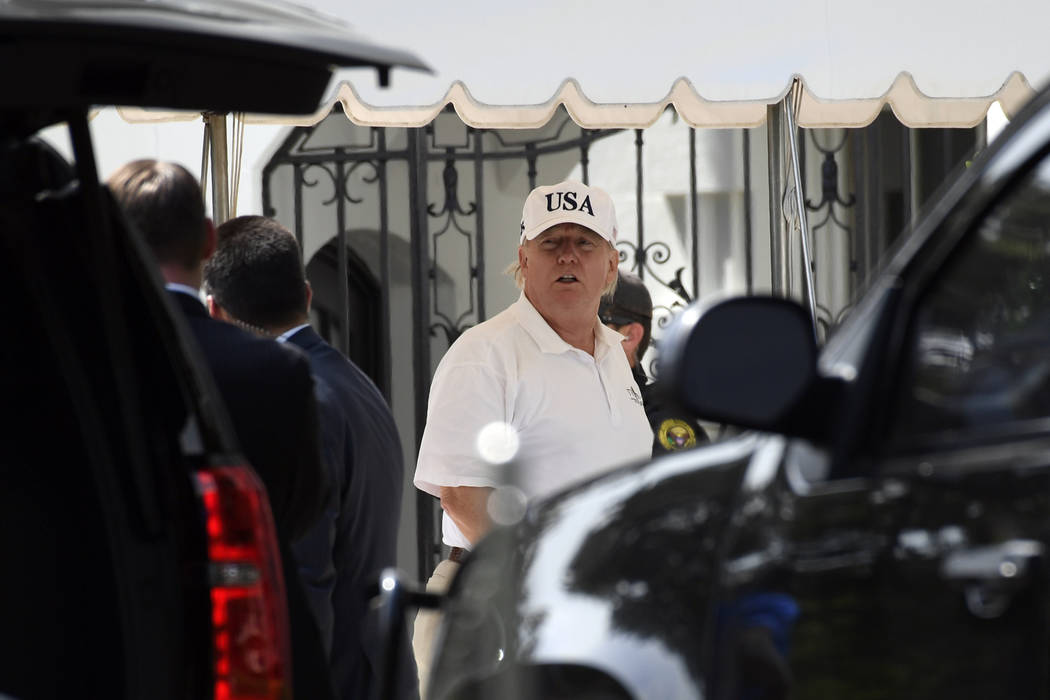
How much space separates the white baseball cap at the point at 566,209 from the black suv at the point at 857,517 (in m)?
2.60

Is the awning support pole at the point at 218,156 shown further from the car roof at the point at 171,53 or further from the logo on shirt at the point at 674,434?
the car roof at the point at 171,53

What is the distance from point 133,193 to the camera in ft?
10.9

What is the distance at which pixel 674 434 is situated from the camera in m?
4.66

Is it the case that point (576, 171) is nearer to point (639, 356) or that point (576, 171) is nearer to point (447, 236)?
point (447, 236)

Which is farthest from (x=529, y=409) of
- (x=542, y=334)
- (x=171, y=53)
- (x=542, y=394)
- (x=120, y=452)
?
(x=171, y=53)

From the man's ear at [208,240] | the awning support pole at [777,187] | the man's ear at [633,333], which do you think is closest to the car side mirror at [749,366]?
the man's ear at [208,240]

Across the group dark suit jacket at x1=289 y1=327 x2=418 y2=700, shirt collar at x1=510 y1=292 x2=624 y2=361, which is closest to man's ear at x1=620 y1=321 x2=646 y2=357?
shirt collar at x1=510 y1=292 x2=624 y2=361

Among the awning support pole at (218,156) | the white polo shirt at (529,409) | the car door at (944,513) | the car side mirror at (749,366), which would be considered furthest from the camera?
the awning support pole at (218,156)

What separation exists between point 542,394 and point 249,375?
1264mm

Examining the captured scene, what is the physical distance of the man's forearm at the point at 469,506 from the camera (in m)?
4.23

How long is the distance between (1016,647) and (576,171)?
25.1 feet

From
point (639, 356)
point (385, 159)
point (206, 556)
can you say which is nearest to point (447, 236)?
point (385, 159)

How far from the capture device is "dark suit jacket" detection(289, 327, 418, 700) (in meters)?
3.94

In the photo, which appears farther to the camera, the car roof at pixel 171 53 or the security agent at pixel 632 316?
the security agent at pixel 632 316
